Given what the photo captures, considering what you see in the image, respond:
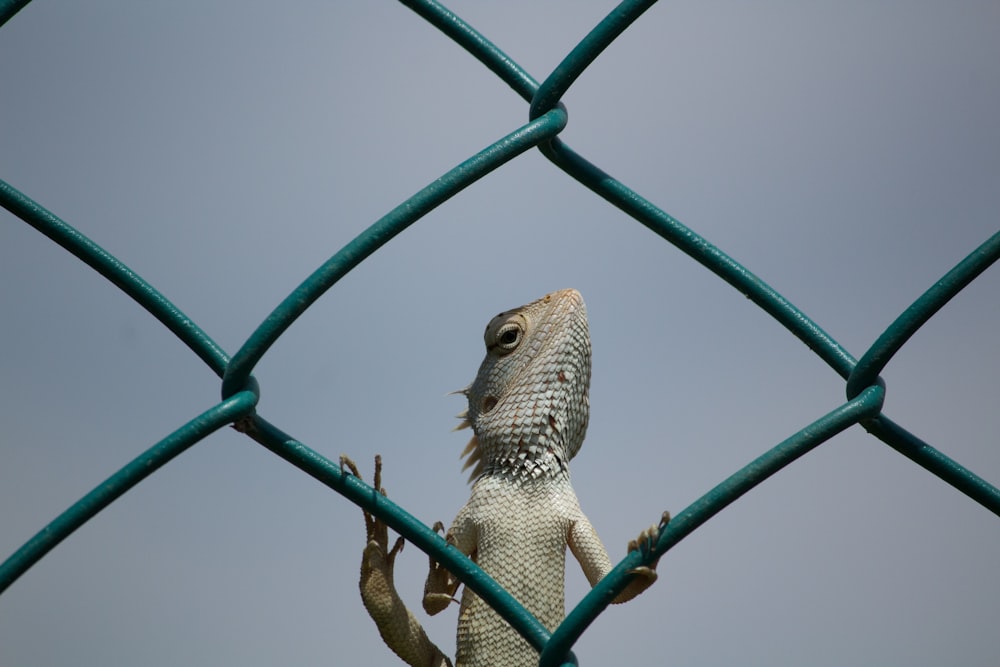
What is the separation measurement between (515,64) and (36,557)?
6.13 ft

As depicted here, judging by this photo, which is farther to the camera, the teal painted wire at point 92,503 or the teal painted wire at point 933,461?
the teal painted wire at point 933,461

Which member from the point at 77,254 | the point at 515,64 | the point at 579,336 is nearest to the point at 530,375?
the point at 579,336

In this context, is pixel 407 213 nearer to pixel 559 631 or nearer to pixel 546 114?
pixel 546 114

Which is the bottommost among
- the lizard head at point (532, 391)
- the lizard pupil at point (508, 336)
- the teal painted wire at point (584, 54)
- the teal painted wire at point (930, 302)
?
the teal painted wire at point (930, 302)

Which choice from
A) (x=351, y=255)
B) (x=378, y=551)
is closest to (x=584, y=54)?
(x=351, y=255)

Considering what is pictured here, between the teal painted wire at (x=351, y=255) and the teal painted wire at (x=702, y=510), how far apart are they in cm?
101

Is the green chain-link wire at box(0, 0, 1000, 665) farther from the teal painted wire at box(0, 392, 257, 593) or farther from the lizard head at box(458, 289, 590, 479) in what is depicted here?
the lizard head at box(458, 289, 590, 479)

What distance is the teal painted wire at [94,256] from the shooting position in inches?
133

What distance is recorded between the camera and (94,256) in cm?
339

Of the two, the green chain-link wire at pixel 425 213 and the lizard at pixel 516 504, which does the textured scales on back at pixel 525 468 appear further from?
the green chain-link wire at pixel 425 213

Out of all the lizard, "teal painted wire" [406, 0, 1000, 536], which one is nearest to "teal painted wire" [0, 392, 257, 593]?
"teal painted wire" [406, 0, 1000, 536]

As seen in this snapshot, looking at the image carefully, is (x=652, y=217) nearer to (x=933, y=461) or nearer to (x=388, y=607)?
(x=933, y=461)

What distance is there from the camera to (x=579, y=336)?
7242 mm

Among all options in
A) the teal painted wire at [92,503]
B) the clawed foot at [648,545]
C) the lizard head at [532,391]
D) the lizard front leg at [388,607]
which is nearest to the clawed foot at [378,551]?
the lizard front leg at [388,607]
